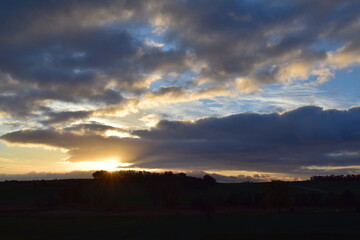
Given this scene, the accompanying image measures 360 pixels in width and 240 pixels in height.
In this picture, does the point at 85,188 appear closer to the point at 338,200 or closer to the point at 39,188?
the point at 39,188

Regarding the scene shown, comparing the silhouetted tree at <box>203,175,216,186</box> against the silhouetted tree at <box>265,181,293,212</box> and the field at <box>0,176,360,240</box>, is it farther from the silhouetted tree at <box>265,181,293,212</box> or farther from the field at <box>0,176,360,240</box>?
the silhouetted tree at <box>265,181,293,212</box>

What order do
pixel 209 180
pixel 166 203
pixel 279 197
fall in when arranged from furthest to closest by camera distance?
pixel 209 180
pixel 166 203
pixel 279 197

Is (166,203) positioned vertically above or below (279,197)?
below

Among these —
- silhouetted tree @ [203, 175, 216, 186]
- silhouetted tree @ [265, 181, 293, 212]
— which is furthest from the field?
silhouetted tree @ [203, 175, 216, 186]

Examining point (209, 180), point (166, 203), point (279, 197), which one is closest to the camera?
point (279, 197)

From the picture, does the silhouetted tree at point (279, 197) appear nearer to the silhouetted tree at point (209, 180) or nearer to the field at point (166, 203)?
the field at point (166, 203)

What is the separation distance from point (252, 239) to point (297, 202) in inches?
3504

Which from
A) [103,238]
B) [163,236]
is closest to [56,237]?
[103,238]

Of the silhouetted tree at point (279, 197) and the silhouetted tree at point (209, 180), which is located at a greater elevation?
the silhouetted tree at point (209, 180)

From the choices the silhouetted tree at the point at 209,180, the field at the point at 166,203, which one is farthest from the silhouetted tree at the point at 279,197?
the silhouetted tree at the point at 209,180

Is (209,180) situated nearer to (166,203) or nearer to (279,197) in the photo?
(166,203)

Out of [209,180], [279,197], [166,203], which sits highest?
[209,180]

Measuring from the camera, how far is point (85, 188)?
159 m

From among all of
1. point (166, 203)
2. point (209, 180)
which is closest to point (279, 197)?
point (166, 203)
